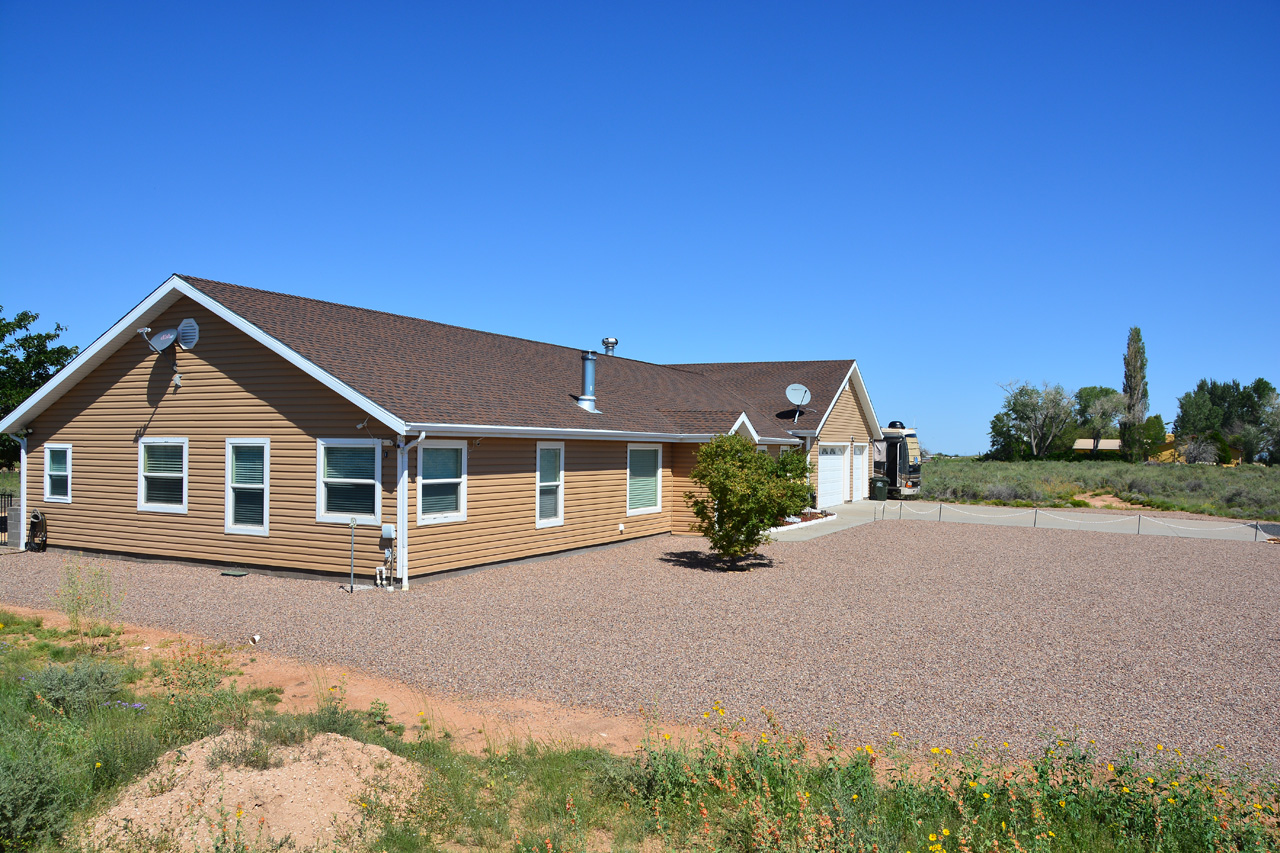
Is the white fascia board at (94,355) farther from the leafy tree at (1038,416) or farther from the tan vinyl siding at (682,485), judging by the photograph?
the leafy tree at (1038,416)

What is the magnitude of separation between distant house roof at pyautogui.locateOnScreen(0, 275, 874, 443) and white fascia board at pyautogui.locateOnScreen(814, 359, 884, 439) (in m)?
4.75

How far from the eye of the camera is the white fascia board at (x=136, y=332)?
40.6 feet

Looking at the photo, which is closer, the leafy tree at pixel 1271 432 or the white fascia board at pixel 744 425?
the white fascia board at pixel 744 425

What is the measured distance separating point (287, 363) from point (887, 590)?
1056 centimetres

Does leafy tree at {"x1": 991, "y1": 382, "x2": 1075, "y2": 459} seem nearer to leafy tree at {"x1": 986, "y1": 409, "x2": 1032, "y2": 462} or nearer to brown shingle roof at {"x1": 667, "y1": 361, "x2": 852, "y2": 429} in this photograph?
leafy tree at {"x1": 986, "y1": 409, "x2": 1032, "y2": 462}

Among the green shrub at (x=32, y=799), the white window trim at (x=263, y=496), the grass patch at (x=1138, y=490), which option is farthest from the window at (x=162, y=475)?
the grass patch at (x=1138, y=490)

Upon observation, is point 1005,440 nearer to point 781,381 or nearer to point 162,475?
point 781,381

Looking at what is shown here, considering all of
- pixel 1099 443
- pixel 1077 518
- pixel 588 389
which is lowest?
pixel 1077 518

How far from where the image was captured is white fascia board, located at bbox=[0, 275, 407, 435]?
40.6ft

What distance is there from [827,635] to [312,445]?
342 inches

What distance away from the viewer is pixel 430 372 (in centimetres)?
1523

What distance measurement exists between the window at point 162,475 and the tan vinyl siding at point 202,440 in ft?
0.53

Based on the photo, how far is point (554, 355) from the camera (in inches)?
856

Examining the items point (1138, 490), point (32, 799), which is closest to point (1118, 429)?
point (1138, 490)
